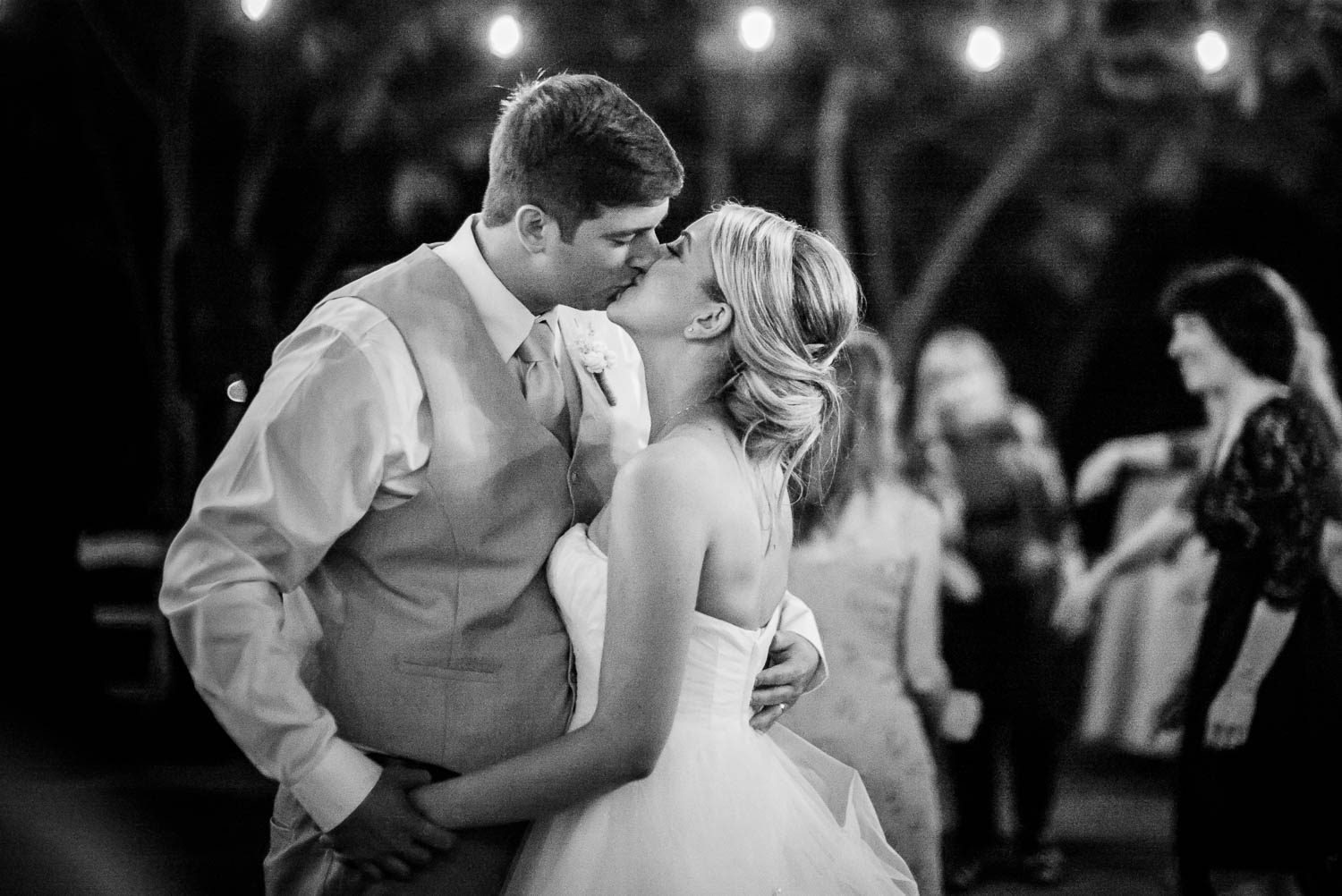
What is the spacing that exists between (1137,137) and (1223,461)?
99 cm

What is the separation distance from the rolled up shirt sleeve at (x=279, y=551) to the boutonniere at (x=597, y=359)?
0.35m

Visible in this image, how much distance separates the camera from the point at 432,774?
1.58 meters

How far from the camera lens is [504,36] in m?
3.62

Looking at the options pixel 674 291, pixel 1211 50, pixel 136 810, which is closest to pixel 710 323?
pixel 674 291

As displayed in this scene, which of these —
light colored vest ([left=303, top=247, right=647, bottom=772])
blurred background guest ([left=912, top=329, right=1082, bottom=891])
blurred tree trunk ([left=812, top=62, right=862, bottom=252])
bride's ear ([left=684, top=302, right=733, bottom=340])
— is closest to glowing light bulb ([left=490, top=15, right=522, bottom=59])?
blurred tree trunk ([left=812, top=62, right=862, bottom=252])

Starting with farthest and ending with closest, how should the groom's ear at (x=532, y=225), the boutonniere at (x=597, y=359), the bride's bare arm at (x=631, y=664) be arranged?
the boutonniere at (x=597, y=359) < the groom's ear at (x=532, y=225) < the bride's bare arm at (x=631, y=664)

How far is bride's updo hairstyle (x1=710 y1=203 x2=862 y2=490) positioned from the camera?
154 cm

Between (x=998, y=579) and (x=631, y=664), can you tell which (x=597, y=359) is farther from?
(x=998, y=579)

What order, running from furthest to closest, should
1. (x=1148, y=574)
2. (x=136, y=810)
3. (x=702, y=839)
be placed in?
(x=1148, y=574), (x=136, y=810), (x=702, y=839)

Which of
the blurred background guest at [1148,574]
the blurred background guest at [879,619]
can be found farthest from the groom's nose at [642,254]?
the blurred background guest at [1148,574]

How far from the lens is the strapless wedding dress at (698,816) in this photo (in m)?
1.51

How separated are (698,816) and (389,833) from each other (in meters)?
0.37

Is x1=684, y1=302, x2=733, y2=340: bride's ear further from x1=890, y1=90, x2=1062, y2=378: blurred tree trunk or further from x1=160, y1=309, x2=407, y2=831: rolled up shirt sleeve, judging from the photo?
x1=890, y1=90, x2=1062, y2=378: blurred tree trunk

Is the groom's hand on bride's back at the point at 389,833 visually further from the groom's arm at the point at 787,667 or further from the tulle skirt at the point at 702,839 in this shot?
the groom's arm at the point at 787,667
